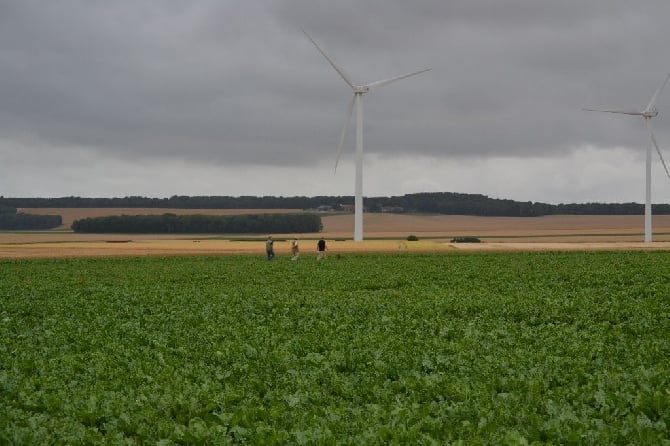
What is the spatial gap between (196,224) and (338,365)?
136m

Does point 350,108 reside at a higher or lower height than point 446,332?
higher

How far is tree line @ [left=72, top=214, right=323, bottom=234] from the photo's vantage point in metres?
150

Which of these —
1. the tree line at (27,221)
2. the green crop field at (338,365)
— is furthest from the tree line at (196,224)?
the green crop field at (338,365)

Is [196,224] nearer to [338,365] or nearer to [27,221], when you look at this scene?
[27,221]

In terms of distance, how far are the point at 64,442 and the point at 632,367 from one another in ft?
37.3

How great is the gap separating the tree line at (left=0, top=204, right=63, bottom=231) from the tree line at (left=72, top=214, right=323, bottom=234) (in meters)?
13.5

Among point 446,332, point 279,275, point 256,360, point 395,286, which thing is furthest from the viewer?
point 279,275

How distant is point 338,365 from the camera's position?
17484 mm

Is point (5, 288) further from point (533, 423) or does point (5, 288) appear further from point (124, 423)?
point (533, 423)

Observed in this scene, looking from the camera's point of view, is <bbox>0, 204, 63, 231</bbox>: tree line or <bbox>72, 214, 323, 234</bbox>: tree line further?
<bbox>0, 204, 63, 231</bbox>: tree line

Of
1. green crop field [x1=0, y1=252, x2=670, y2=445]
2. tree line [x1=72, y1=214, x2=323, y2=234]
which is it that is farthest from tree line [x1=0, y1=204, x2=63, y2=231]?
green crop field [x1=0, y1=252, x2=670, y2=445]

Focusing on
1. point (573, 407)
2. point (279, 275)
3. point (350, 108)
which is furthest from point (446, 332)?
point (350, 108)

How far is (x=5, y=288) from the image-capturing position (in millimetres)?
37438

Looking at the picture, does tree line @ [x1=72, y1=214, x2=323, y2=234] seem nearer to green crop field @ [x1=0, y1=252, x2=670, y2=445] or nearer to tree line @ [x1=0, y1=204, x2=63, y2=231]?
tree line @ [x1=0, y1=204, x2=63, y2=231]
